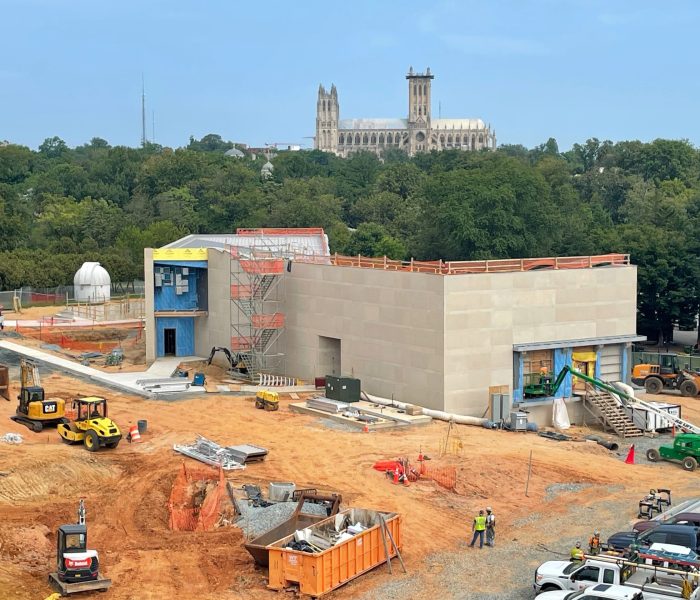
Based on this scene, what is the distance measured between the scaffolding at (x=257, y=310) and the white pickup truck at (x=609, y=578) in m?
31.5

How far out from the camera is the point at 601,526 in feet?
112

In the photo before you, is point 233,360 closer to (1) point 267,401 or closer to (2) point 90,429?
(1) point 267,401

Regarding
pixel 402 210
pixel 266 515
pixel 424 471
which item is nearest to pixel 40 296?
pixel 402 210

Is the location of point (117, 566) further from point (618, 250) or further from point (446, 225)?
point (446, 225)

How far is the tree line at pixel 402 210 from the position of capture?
88812mm

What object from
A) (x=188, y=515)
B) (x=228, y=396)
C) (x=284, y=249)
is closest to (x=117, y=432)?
(x=188, y=515)

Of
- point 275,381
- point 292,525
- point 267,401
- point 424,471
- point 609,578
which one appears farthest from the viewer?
point 275,381

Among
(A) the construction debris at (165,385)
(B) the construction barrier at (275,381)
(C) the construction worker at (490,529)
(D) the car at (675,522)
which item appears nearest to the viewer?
(D) the car at (675,522)

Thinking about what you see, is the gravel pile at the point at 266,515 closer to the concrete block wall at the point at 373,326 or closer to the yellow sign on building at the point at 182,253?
the concrete block wall at the point at 373,326

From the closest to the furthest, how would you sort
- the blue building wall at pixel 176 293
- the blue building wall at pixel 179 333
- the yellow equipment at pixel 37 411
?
the yellow equipment at pixel 37 411, the blue building wall at pixel 176 293, the blue building wall at pixel 179 333

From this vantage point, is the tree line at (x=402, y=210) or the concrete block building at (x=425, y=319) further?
the tree line at (x=402, y=210)

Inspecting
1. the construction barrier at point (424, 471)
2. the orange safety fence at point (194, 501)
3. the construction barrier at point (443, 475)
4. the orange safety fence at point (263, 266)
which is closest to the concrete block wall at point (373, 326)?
the orange safety fence at point (263, 266)

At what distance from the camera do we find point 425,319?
50031 millimetres

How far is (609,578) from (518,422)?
21.6 metres
